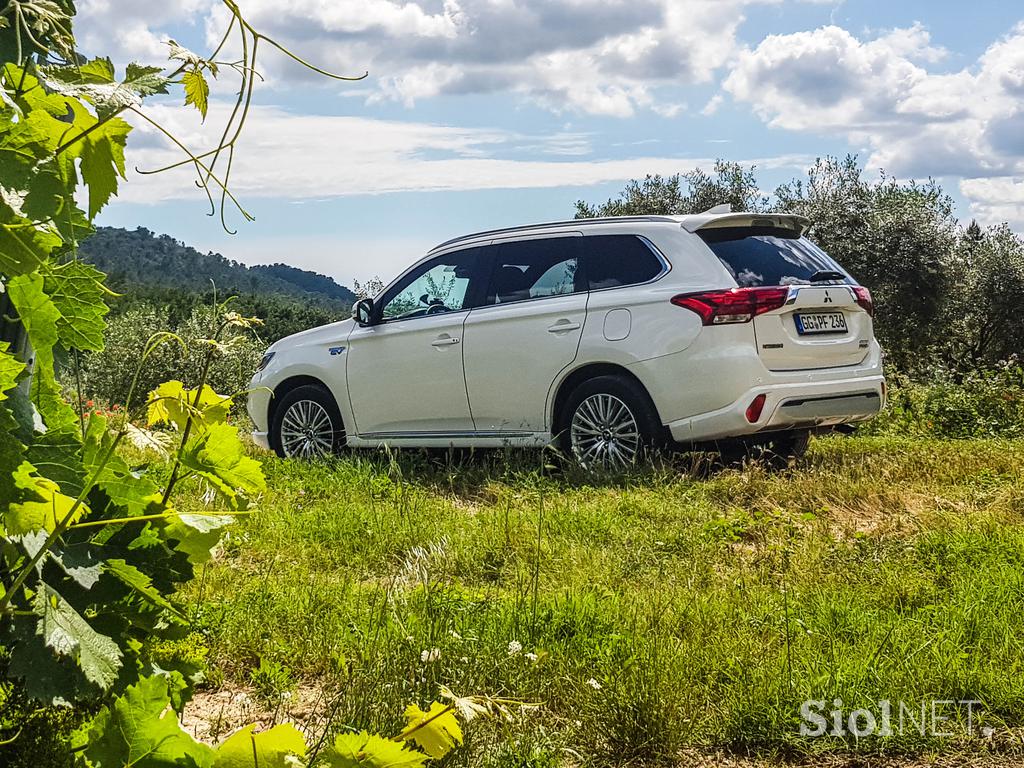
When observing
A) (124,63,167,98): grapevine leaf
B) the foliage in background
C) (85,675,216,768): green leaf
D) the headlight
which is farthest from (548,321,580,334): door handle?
the foliage in background

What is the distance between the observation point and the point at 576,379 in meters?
7.80

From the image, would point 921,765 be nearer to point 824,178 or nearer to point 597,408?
point 597,408

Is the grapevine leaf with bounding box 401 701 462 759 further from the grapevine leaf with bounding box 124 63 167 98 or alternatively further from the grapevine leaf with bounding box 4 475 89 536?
the grapevine leaf with bounding box 124 63 167 98

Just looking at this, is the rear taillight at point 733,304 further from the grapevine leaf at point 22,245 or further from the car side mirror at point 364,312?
the grapevine leaf at point 22,245

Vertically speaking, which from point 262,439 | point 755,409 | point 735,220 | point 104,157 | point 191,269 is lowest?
→ point 262,439

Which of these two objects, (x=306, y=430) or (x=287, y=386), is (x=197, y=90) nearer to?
(x=306, y=430)

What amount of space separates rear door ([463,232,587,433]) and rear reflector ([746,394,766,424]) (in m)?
1.33

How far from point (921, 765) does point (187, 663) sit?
6.69ft

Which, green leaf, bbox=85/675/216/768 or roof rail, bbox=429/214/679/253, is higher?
roof rail, bbox=429/214/679/253

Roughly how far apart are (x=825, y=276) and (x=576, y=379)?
77.2 inches

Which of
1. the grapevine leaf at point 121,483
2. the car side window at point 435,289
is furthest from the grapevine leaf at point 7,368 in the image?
the car side window at point 435,289

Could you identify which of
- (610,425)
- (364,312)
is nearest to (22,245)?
(610,425)

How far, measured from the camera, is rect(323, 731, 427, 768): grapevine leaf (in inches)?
61.4

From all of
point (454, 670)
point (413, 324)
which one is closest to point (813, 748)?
point (454, 670)
